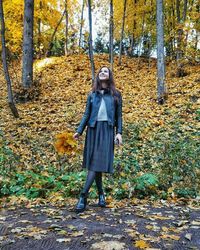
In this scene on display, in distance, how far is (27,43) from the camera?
14.8 meters

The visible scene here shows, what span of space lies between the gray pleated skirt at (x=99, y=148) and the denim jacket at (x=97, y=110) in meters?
0.10

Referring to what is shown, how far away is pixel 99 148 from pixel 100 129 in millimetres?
269

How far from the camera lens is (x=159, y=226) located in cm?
418

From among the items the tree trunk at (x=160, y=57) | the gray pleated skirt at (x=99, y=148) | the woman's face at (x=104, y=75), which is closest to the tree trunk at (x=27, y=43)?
the tree trunk at (x=160, y=57)

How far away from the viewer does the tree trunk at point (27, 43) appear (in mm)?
14633

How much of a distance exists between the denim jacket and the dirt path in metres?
1.21

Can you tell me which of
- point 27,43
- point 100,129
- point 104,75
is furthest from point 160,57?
point 100,129

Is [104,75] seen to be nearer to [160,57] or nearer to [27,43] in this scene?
[160,57]

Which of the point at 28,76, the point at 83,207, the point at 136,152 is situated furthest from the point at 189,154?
the point at 28,76

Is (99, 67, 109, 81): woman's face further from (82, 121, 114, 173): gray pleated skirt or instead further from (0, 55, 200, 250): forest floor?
(0, 55, 200, 250): forest floor

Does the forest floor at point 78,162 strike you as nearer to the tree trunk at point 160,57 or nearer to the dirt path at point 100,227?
the dirt path at point 100,227

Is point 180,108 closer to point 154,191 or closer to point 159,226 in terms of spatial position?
point 154,191

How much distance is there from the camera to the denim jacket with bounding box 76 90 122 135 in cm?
490

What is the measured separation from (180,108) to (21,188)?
744cm
